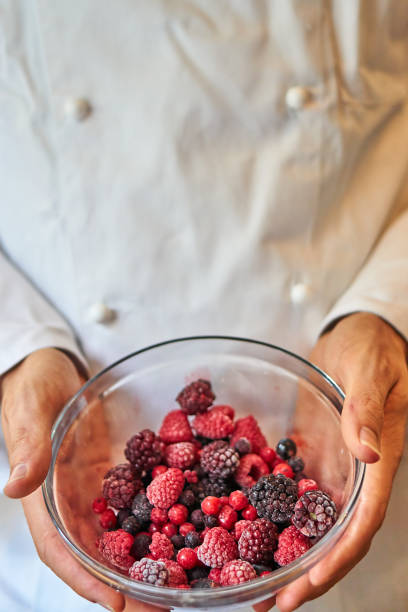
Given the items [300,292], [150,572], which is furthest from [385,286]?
[150,572]

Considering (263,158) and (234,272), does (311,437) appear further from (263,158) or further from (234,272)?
(263,158)

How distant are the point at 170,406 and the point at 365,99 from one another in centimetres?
52

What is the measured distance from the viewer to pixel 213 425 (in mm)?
758

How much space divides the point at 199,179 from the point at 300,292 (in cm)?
22

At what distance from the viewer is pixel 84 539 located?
25.1 inches

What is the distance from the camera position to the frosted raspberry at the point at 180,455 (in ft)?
2.36

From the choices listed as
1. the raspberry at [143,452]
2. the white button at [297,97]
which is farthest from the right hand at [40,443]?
the white button at [297,97]

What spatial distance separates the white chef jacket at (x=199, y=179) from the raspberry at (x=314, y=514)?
0.74ft

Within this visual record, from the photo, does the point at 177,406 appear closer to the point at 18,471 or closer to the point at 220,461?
the point at 220,461

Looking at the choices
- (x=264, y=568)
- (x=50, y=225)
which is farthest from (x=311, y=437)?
(x=50, y=225)

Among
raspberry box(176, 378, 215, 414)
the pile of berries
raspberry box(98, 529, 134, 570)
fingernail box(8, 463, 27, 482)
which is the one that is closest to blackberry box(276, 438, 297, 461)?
the pile of berries

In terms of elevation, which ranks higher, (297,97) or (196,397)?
(297,97)

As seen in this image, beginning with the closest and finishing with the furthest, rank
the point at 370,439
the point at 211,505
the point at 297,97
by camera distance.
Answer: the point at 370,439, the point at 211,505, the point at 297,97

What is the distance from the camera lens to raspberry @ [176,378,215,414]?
76cm
